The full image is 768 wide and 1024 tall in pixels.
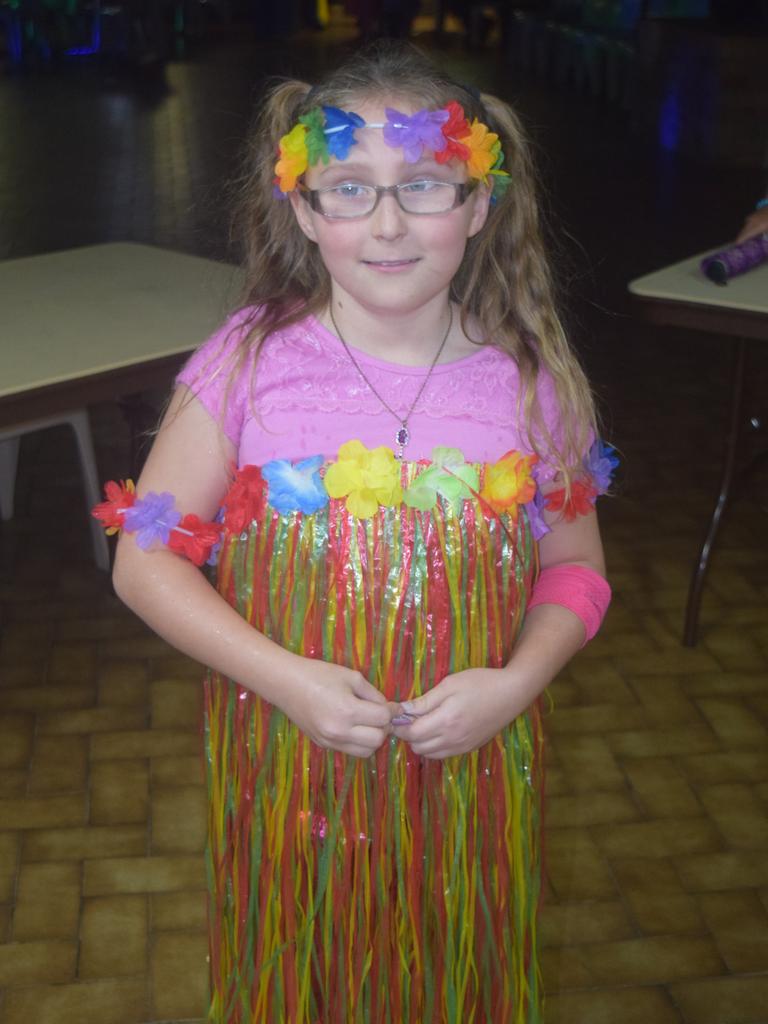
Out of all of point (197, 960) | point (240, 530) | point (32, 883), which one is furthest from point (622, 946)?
point (240, 530)

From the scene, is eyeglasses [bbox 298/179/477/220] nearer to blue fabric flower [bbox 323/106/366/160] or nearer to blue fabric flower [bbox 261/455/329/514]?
blue fabric flower [bbox 323/106/366/160]

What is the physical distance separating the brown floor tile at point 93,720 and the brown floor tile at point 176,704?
0.04m

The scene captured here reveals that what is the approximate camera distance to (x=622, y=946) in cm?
191

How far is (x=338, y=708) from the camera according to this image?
1.10 metres

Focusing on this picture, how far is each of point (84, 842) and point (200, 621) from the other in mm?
1142

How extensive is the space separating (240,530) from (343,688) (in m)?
0.19

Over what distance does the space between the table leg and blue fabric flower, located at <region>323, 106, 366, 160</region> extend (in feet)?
5.69

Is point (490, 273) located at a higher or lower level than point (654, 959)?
higher

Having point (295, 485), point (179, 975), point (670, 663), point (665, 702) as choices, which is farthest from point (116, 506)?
point (670, 663)

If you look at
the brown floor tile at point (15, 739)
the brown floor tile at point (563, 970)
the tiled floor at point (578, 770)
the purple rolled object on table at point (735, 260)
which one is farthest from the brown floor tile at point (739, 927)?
the brown floor tile at point (15, 739)

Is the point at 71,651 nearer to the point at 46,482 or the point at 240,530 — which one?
the point at 46,482

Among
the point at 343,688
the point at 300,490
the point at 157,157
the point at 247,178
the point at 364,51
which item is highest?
the point at 364,51

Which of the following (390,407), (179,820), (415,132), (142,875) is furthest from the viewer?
(179,820)

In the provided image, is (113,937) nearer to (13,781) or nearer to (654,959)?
(13,781)
